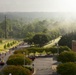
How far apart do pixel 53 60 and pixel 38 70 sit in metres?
12.2

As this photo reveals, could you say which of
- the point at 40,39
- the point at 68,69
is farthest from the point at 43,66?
the point at 40,39

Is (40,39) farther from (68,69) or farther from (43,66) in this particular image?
(68,69)

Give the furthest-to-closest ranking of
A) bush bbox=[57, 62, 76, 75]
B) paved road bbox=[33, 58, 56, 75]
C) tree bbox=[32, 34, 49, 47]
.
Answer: tree bbox=[32, 34, 49, 47]
paved road bbox=[33, 58, 56, 75]
bush bbox=[57, 62, 76, 75]

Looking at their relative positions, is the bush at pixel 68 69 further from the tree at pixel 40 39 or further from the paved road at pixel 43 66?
the tree at pixel 40 39

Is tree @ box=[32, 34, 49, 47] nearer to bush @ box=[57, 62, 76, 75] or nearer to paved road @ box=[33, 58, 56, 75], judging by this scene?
paved road @ box=[33, 58, 56, 75]

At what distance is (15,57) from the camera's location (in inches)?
1960

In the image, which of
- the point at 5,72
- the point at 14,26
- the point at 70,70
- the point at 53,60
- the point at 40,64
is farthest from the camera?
the point at 14,26

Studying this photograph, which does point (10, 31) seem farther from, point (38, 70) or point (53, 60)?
point (38, 70)

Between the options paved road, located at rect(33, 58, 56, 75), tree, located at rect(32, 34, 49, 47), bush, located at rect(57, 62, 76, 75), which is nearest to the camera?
bush, located at rect(57, 62, 76, 75)

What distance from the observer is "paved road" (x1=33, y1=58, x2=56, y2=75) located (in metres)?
49.7

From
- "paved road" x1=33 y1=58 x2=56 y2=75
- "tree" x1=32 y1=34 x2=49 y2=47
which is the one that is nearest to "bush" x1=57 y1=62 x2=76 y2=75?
"paved road" x1=33 y1=58 x2=56 y2=75

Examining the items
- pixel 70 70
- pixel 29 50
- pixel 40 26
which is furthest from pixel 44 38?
pixel 40 26

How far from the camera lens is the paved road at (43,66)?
4966 cm

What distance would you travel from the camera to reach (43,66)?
56812 mm
